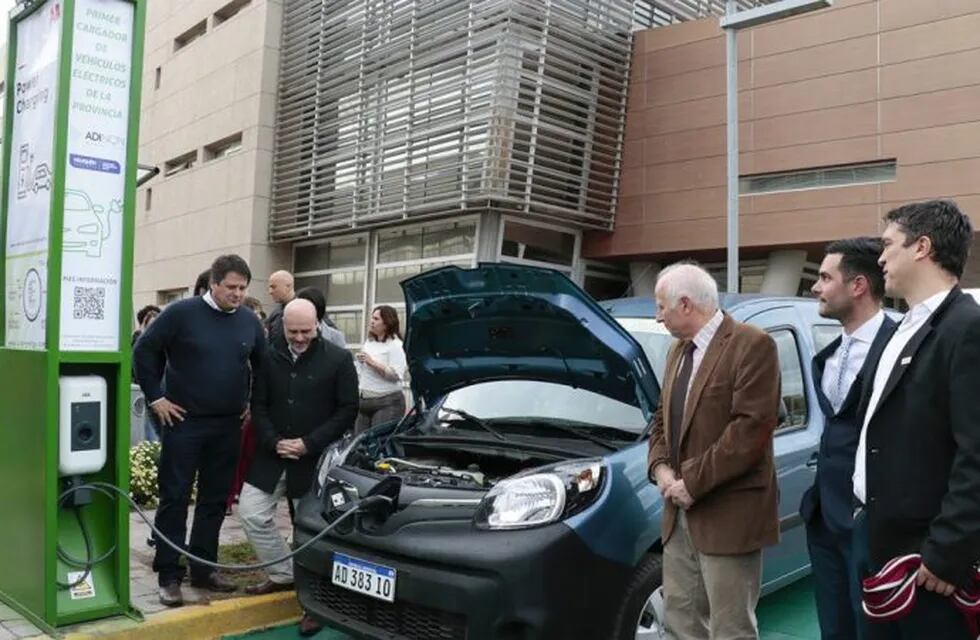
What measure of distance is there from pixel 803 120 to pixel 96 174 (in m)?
11.7

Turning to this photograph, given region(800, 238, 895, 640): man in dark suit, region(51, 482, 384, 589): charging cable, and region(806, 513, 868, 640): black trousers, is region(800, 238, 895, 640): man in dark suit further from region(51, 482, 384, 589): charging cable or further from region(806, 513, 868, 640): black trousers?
region(51, 482, 384, 589): charging cable

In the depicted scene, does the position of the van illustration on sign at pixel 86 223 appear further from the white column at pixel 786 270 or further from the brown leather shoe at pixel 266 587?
the white column at pixel 786 270

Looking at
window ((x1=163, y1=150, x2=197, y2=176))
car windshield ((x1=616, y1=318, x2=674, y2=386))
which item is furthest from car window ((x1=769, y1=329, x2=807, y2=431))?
window ((x1=163, y1=150, x2=197, y2=176))

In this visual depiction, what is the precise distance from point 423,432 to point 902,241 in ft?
8.49

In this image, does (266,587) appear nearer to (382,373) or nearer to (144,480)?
(382,373)

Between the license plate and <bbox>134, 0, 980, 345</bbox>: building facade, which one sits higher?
<bbox>134, 0, 980, 345</bbox>: building facade

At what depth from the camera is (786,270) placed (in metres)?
13.7

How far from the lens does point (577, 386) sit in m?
4.04

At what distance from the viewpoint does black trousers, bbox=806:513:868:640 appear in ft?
9.62

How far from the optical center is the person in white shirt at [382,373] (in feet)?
21.4

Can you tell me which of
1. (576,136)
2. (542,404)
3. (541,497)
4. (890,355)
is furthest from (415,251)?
(890,355)

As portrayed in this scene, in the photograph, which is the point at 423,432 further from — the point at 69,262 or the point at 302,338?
the point at 69,262

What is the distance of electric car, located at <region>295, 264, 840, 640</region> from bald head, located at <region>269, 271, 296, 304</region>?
7.35 ft

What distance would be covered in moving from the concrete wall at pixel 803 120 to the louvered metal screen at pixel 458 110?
2.33ft
